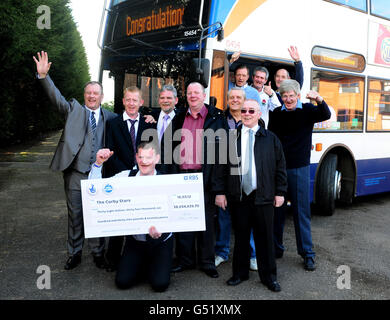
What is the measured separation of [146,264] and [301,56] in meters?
3.73

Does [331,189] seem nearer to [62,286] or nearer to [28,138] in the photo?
[62,286]

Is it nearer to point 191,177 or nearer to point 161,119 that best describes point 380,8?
point 161,119

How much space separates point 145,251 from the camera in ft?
12.3

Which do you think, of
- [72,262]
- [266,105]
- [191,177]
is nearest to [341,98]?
[266,105]

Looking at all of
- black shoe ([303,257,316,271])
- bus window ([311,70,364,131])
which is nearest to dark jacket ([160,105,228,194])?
black shoe ([303,257,316,271])

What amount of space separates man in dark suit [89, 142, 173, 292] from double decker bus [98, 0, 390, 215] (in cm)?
122

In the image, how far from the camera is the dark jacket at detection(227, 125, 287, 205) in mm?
3691

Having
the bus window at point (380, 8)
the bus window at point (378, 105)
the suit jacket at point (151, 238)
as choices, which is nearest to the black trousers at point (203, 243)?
the suit jacket at point (151, 238)

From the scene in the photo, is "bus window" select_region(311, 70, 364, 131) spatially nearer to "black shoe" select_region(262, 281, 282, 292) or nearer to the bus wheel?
the bus wheel

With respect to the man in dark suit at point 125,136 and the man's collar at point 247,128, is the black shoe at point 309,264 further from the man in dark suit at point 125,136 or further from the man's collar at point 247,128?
the man in dark suit at point 125,136

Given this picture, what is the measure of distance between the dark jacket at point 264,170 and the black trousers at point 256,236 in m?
0.09

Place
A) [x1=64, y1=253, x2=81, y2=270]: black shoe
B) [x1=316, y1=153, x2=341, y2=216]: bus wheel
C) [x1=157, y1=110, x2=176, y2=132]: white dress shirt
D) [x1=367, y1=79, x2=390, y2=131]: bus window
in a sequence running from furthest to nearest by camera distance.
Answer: [x1=367, y1=79, x2=390, y2=131]: bus window < [x1=316, y1=153, x2=341, y2=216]: bus wheel < [x1=157, y1=110, x2=176, y2=132]: white dress shirt < [x1=64, y1=253, x2=81, y2=270]: black shoe

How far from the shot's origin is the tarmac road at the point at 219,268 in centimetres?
360
